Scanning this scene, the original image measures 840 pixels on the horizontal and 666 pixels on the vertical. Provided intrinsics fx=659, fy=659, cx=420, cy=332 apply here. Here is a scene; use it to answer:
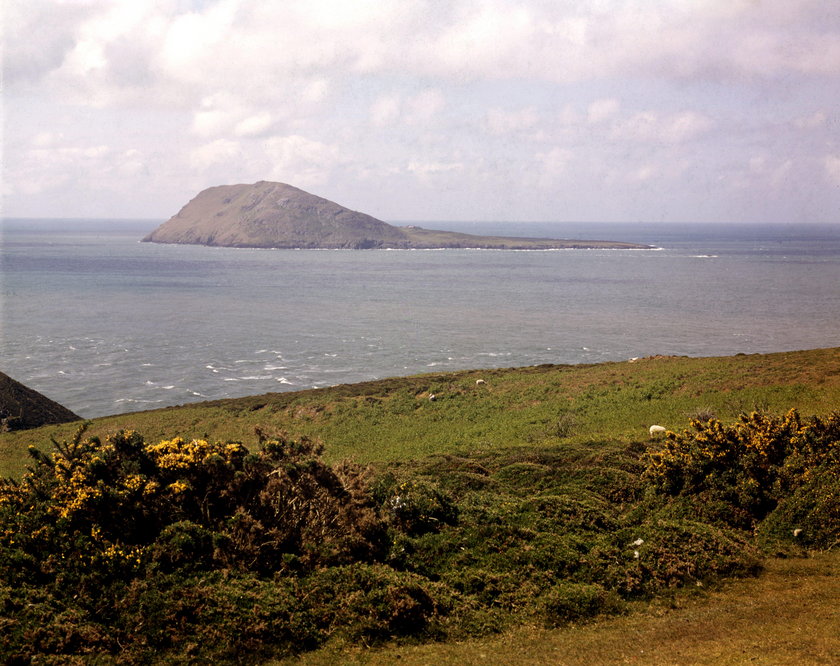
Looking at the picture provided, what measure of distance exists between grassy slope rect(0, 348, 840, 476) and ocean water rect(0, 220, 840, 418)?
44.8 ft

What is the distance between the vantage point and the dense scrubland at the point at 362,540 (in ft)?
41.4

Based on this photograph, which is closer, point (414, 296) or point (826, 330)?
point (826, 330)

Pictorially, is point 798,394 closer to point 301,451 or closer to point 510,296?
point 301,451

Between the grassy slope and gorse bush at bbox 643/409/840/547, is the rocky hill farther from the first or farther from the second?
gorse bush at bbox 643/409/840/547

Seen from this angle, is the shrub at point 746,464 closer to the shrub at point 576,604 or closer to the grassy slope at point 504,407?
the shrub at point 576,604

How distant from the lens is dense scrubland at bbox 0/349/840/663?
1263 centimetres

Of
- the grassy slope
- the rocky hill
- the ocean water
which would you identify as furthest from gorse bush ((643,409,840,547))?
the ocean water

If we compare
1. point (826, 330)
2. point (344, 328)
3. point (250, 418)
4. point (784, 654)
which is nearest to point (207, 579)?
point (784, 654)

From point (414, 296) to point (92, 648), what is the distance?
108 meters

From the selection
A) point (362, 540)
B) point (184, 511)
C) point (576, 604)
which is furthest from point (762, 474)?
point (184, 511)

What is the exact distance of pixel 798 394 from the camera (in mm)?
32906

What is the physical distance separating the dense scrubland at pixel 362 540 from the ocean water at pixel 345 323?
39.1m

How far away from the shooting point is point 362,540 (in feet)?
50.7

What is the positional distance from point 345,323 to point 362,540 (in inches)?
2990
